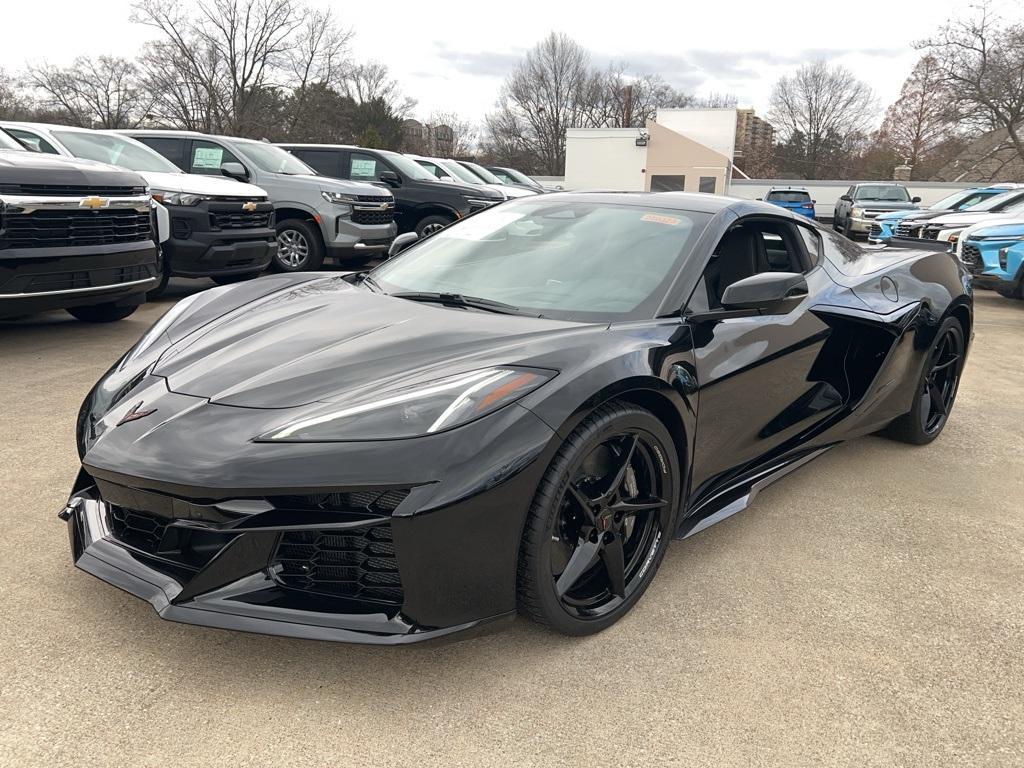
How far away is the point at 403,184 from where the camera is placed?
1180 cm

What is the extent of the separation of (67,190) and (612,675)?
4993 millimetres

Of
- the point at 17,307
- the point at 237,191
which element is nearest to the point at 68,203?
the point at 17,307

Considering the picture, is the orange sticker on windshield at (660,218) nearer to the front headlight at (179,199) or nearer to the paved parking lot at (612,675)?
the paved parking lot at (612,675)

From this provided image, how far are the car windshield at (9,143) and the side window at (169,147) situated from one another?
10.5 feet

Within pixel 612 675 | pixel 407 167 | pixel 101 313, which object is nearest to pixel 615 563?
pixel 612 675

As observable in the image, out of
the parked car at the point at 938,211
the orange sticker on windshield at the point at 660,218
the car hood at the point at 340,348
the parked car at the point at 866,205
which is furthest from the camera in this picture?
the parked car at the point at 866,205

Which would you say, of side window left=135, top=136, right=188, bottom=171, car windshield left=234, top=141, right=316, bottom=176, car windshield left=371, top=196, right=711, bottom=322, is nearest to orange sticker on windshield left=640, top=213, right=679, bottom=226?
car windshield left=371, top=196, right=711, bottom=322

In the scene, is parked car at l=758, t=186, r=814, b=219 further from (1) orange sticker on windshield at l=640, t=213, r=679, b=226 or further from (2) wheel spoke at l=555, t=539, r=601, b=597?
(2) wheel spoke at l=555, t=539, r=601, b=597

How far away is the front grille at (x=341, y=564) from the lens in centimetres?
186

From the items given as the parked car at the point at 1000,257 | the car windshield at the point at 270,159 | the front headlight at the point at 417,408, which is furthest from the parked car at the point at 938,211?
the front headlight at the point at 417,408

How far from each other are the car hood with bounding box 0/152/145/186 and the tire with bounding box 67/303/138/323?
1127 mm

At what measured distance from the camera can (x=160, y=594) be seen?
1.89 metres

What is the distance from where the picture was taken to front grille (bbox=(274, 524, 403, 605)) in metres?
1.86

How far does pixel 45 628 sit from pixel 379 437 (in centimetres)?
116
